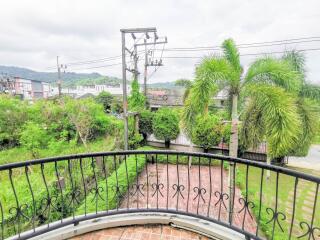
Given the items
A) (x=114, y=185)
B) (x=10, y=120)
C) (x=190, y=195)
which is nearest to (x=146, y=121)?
(x=190, y=195)

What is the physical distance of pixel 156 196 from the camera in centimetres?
474

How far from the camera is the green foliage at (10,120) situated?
10.9 meters

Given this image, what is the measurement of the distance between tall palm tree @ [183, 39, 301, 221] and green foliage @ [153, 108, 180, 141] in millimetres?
6742

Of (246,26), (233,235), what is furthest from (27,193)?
(246,26)

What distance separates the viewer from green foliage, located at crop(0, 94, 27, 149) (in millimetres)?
10930

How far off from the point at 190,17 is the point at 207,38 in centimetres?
400

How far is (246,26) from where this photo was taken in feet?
25.4

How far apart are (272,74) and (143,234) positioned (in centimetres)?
400

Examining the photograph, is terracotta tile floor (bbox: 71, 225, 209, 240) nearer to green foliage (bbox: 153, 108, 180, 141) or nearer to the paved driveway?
green foliage (bbox: 153, 108, 180, 141)

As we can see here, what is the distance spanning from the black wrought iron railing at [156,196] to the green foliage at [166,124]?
3.00 metres

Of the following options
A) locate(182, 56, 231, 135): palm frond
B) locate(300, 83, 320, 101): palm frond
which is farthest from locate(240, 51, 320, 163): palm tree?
locate(182, 56, 231, 135): palm frond

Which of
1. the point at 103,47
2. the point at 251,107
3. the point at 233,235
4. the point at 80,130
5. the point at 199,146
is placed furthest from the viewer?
the point at 103,47

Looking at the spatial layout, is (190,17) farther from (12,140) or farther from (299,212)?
(12,140)

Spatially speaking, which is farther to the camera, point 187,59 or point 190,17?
point 187,59
